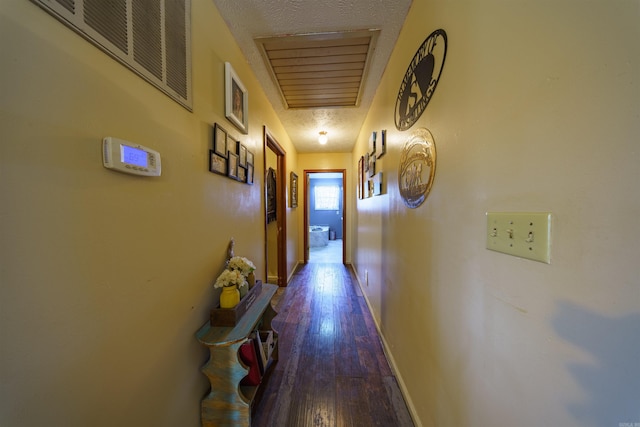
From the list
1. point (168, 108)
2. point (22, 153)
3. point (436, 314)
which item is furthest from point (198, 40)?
point (436, 314)

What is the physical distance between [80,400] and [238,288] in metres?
0.67

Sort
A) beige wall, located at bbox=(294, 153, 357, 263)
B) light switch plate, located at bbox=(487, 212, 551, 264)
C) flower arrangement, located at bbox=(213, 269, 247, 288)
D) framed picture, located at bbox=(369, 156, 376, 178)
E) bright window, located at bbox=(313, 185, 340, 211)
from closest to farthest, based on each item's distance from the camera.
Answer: light switch plate, located at bbox=(487, 212, 551, 264) → flower arrangement, located at bbox=(213, 269, 247, 288) → framed picture, located at bbox=(369, 156, 376, 178) → beige wall, located at bbox=(294, 153, 357, 263) → bright window, located at bbox=(313, 185, 340, 211)

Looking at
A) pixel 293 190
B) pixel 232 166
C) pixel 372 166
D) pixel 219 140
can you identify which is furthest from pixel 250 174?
pixel 293 190

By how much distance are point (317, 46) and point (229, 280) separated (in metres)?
1.68

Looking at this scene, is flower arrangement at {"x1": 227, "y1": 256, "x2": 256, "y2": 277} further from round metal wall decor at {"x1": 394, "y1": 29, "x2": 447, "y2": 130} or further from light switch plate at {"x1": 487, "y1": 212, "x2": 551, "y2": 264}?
round metal wall decor at {"x1": 394, "y1": 29, "x2": 447, "y2": 130}

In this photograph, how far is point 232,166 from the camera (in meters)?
1.34

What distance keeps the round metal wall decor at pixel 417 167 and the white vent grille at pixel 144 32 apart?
1.14 meters

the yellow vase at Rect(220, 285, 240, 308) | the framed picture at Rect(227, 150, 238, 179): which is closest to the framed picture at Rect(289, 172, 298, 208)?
the framed picture at Rect(227, 150, 238, 179)

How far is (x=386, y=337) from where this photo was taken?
172 centimetres

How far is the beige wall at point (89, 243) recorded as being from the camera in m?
0.44

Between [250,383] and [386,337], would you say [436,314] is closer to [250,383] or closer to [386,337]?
[386,337]

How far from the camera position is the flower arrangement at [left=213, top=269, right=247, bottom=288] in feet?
3.57

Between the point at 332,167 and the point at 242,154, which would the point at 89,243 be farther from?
the point at 332,167

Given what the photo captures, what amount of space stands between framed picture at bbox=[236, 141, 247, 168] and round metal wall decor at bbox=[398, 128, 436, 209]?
109 centimetres
